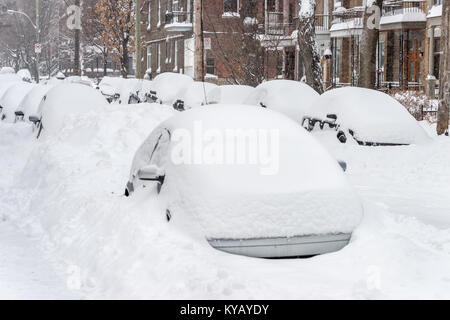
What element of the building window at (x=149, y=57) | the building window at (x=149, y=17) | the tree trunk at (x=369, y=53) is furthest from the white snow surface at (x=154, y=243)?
the building window at (x=149, y=57)

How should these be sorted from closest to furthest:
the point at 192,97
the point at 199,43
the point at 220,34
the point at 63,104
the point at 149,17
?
the point at 63,104
the point at 192,97
the point at 199,43
the point at 220,34
the point at 149,17

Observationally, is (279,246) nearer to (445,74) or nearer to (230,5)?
(445,74)

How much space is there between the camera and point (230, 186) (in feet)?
21.2

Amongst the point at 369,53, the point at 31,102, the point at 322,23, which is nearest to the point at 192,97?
the point at 31,102

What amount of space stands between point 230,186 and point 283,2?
136 ft

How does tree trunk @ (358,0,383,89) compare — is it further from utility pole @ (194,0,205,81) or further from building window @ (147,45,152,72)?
building window @ (147,45,152,72)

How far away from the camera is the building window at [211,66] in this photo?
156 ft

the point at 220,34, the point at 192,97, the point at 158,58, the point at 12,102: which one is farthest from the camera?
the point at 158,58

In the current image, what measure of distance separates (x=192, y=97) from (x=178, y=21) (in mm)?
26515

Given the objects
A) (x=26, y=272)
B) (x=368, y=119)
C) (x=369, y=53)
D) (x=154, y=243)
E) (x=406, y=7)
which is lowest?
(x=26, y=272)

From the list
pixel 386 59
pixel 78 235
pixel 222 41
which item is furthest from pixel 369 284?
pixel 222 41

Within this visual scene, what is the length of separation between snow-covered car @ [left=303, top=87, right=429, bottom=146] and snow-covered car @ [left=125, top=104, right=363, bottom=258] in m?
8.16

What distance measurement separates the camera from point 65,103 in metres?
17.4
